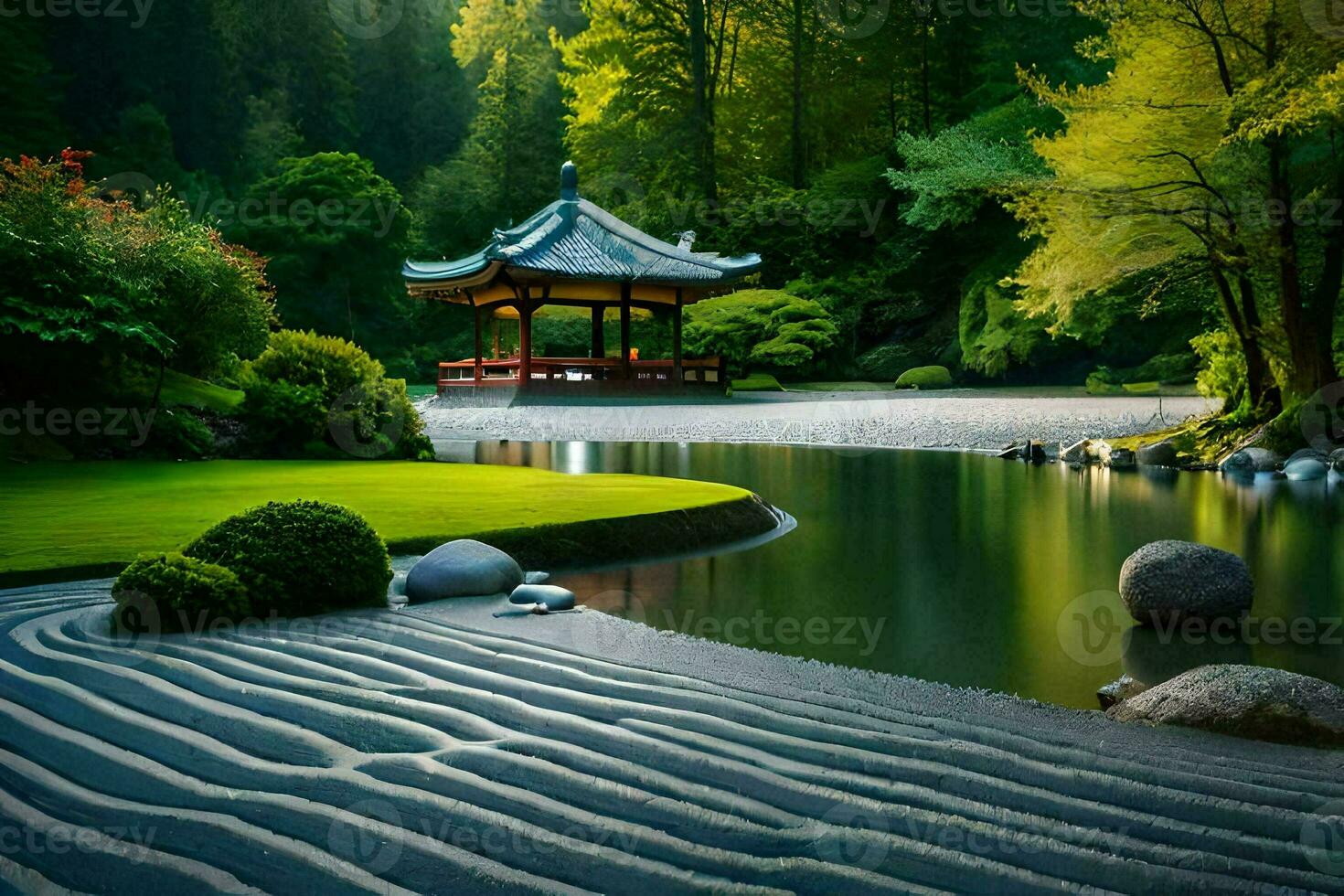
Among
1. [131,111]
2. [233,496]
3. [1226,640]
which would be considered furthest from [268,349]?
[131,111]

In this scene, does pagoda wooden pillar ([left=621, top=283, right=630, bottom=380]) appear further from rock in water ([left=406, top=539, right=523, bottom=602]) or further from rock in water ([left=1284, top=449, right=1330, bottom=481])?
rock in water ([left=406, top=539, right=523, bottom=602])

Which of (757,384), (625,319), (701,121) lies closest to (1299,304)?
(625,319)

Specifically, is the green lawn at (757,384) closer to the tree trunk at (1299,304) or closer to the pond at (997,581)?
the tree trunk at (1299,304)

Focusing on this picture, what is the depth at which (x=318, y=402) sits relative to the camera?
45.4ft

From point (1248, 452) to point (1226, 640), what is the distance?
10.8 m

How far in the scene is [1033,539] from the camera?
8828 millimetres

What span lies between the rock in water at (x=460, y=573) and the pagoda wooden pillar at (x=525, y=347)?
751 inches

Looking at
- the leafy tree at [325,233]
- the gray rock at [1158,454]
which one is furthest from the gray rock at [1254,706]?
the leafy tree at [325,233]

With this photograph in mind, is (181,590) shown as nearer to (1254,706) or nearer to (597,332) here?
(1254,706)

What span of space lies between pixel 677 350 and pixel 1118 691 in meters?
22.7

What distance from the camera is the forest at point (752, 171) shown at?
47.7 feet

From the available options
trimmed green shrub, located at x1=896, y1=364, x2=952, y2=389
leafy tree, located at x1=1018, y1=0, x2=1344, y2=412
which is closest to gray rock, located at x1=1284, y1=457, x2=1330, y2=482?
leafy tree, located at x1=1018, y1=0, x2=1344, y2=412

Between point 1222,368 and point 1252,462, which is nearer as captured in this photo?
point 1252,462

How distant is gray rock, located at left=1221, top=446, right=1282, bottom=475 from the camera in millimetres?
14656
